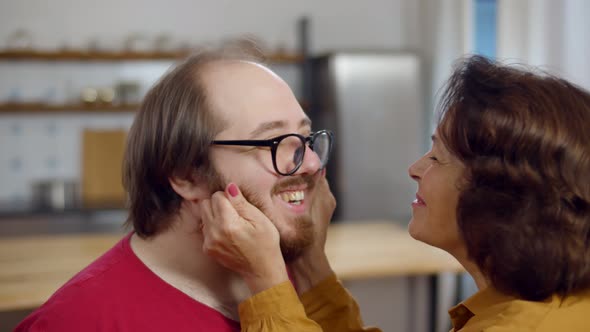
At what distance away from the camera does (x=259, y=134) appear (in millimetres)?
1594

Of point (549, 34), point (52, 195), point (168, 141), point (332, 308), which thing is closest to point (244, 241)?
point (168, 141)

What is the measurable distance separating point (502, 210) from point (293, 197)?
55 centimetres

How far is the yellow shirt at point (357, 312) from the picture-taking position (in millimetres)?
1200

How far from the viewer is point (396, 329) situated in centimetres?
347

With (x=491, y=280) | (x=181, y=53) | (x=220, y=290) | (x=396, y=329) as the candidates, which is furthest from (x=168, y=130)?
(x=181, y=53)

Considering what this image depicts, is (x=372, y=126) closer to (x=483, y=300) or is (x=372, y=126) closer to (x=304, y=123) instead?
(x=304, y=123)

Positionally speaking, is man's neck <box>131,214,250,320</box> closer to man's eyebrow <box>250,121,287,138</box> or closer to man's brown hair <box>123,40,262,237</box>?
man's brown hair <box>123,40,262,237</box>

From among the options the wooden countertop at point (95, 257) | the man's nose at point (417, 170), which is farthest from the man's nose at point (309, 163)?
the wooden countertop at point (95, 257)

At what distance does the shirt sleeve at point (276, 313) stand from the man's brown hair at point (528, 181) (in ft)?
1.19

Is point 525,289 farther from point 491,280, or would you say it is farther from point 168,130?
point 168,130

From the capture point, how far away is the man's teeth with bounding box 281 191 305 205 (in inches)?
64.5

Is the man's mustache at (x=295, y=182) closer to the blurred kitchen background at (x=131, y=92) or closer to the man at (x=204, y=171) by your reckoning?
the man at (x=204, y=171)

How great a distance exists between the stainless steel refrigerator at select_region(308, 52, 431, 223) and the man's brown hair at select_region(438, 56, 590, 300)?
4.25m

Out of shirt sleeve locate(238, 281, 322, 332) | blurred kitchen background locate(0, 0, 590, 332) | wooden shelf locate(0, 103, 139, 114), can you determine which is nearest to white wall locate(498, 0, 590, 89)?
blurred kitchen background locate(0, 0, 590, 332)
